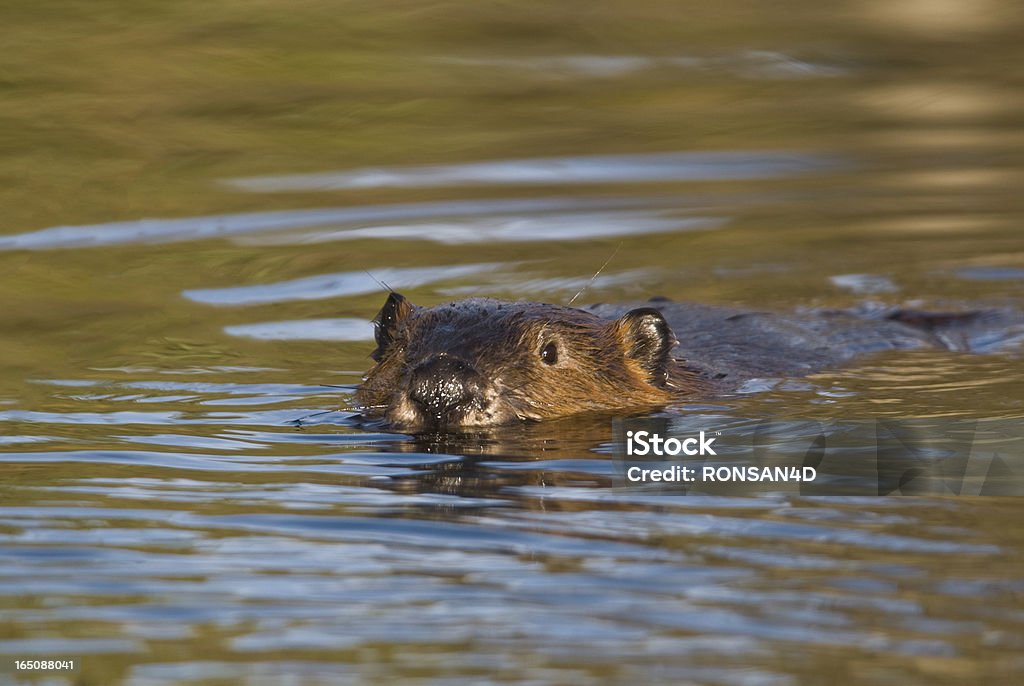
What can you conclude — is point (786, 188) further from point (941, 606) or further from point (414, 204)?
point (941, 606)

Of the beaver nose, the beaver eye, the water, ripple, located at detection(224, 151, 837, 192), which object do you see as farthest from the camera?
ripple, located at detection(224, 151, 837, 192)

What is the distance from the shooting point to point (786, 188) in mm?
11227

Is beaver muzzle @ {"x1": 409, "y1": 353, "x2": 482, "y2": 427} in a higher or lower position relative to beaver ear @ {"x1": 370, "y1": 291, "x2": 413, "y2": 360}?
lower

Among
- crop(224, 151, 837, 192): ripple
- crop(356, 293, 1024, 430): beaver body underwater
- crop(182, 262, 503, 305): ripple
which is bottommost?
crop(356, 293, 1024, 430): beaver body underwater

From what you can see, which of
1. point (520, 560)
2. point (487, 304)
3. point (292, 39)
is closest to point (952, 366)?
point (487, 304)

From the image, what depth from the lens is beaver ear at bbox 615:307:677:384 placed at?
6.60 metres

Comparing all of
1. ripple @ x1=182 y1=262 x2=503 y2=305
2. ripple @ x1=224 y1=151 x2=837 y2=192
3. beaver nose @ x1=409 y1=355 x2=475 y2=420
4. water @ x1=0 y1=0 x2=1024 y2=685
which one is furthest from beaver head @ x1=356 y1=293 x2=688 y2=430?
ripple @ x1=224 y1=151 x2=837 y2=192

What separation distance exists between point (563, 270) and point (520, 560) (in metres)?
5.65

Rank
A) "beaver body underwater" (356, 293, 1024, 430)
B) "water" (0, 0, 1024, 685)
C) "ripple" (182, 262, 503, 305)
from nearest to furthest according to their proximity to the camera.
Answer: "water" (0, 0, 1024, 685) → "beaver body underwater" (356, 293, 1024, 430) → "ripple" (182, 262, 503, 305)

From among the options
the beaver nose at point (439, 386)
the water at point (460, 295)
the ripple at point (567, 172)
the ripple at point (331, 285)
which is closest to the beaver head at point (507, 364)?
the beaver nose at point (439, 386)

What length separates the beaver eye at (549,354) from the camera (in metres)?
6.31

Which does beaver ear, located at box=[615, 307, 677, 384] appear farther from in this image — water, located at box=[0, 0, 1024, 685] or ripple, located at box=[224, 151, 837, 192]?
ripple, located at box=[224, 151, 837, 192]

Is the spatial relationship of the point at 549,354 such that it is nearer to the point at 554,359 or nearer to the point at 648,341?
the point at 554,359

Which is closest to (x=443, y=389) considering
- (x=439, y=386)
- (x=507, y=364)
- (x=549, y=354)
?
(x=439, y=386)
